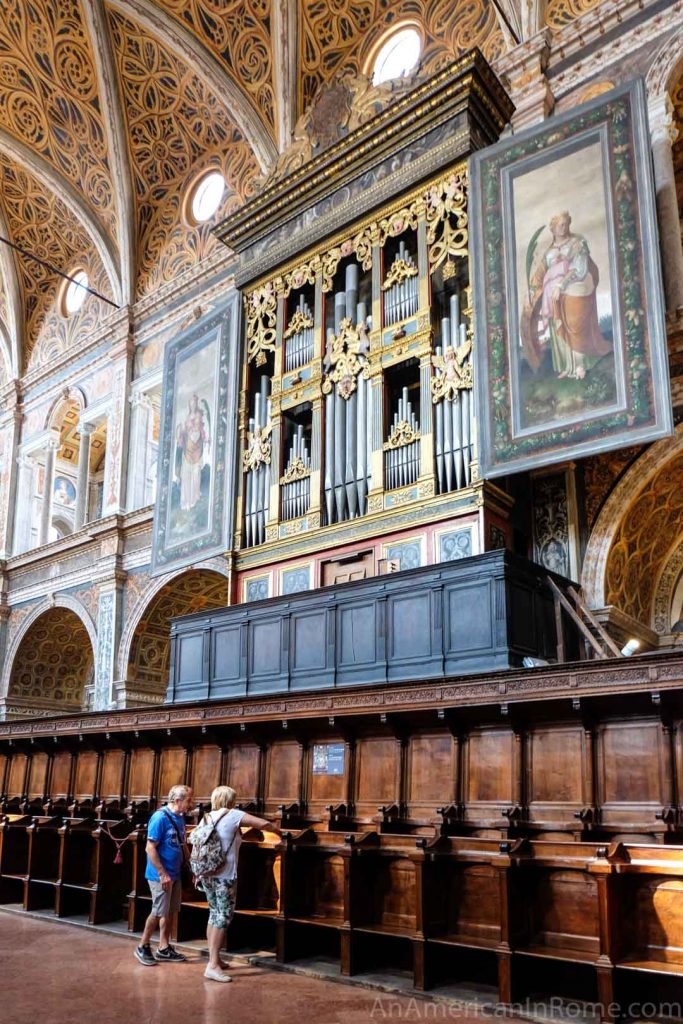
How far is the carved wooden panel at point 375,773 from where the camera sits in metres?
8.37

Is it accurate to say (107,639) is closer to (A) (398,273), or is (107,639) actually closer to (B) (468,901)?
(A) (398,273)

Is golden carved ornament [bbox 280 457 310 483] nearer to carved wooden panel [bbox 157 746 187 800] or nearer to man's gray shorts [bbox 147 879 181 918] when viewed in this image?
carved wooden panel [bbox 157 746 187 800]

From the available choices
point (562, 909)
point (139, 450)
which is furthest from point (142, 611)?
point (562, 909)

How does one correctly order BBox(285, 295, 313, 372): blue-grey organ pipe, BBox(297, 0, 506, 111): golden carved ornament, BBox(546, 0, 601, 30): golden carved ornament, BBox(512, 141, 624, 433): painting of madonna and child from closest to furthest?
BBox(512, 141, 624, 433): painting of madonna and child
BBox(546, 0, 601, 30): golden carved ornament
BBox(285, 295, 313, 372): blue-grey organ pipe
BBox(297, 0, 506, 111): golden carved ornament

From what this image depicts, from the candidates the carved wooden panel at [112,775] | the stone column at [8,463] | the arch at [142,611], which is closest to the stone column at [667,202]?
the carved wooden panel at [112,775]

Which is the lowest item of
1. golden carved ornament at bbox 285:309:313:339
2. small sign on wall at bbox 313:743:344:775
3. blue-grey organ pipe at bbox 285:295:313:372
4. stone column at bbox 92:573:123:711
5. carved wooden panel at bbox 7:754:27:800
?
carved wooden panel at bbox 7:754:27:800

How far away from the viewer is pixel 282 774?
30.7 ft

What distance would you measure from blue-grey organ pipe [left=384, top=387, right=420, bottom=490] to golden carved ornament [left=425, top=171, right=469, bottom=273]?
5.97ft

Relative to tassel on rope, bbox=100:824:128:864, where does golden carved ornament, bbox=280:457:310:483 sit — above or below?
above

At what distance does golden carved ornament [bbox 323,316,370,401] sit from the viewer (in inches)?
462

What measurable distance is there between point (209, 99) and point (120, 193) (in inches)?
109

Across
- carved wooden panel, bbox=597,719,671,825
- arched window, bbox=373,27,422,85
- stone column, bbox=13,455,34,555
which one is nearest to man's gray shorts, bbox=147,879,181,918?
carved wooden panel, bbox=597,719,671,825

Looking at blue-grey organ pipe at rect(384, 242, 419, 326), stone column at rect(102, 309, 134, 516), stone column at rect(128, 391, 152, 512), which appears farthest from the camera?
stone column at rect(102, 309, 134, 516)

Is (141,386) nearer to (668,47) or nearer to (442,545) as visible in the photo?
(442,545)
